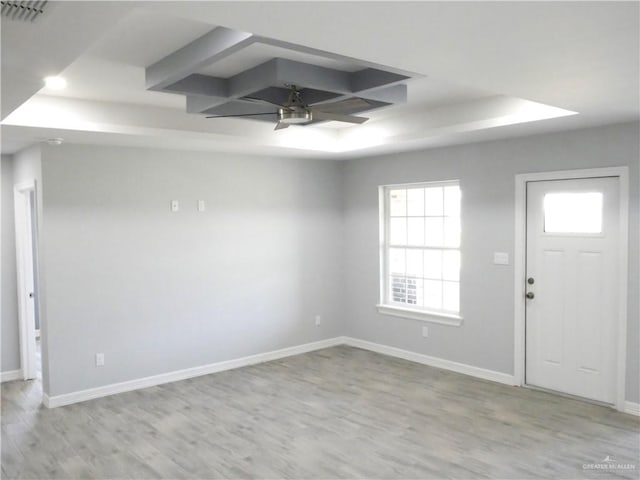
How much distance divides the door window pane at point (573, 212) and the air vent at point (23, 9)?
4.28 m

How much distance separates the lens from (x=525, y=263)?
199 inches

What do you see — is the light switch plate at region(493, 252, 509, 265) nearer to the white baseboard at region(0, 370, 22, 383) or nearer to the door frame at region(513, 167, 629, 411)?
the door frame at region(513, 167, 629, 411)

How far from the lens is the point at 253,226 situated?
6066 mm

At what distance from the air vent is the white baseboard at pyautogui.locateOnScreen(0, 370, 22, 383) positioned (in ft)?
15.7

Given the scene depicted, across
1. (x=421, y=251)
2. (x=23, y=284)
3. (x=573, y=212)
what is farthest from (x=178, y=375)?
(x=573, y=212)

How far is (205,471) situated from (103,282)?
2248 mm

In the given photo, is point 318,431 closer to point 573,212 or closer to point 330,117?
point 330,117

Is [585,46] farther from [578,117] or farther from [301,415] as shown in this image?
[301,415]

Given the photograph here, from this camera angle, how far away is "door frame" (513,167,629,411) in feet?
14.3

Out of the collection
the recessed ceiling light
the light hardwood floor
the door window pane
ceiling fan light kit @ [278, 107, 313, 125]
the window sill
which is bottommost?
the light hardwood floor

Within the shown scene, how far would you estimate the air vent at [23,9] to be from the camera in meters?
1.84

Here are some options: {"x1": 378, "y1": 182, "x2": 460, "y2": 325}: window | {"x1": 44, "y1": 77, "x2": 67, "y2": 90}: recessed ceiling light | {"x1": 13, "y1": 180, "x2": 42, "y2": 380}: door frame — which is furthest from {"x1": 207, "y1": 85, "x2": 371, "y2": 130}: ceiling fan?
{"x1": 13, "y1": 180, "x2": 42, "y2": 380}: door frame

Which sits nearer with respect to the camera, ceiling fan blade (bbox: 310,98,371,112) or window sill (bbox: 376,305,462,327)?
ceiling fan blade (bbox: 310,98,371,112)

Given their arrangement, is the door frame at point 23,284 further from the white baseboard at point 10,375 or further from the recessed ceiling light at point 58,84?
the recessed ceiling light at point 58,84
